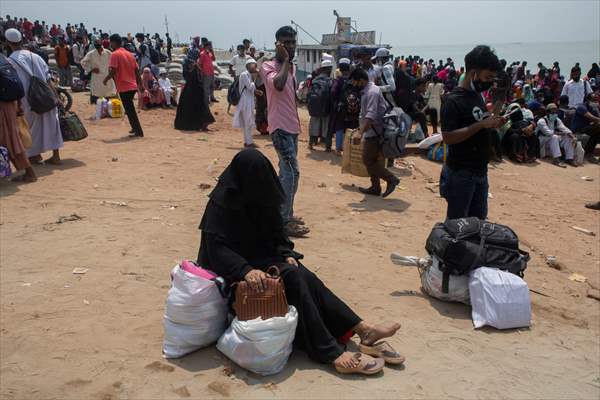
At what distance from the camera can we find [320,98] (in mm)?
9172

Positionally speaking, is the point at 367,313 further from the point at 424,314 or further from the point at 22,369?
the point at 22,369

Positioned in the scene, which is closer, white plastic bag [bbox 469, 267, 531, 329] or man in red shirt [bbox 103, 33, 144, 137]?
white plastic bag [bbox 469, 267, 531, 329]

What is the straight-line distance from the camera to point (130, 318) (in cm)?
346

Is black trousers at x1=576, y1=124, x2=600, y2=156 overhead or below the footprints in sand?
overhead

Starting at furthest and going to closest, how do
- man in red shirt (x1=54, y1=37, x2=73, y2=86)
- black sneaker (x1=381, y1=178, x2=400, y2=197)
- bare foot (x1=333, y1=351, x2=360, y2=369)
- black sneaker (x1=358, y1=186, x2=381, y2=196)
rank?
man in red shirt (x1=54, y1=37, x2=73, y2=86) → black sneaker (x1=358, y1=186, x2=381, y2=196) → black sneaker (x1=381, y1=178, x2=400, y2=197) → bare foot (x1=333, y1=351, x2=360, y2=369)

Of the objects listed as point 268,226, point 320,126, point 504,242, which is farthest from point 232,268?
point 320,126

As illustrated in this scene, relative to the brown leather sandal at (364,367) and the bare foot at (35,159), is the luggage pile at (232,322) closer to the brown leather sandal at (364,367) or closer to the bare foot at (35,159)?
the brown leather sandal at (364,367)

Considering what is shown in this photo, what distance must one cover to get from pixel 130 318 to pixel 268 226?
1.20m

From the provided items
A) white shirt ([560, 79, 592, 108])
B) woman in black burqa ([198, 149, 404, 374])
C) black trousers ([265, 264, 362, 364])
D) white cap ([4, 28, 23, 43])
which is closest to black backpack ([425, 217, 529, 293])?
woman in black burqa ([198, 149, 404, 374])

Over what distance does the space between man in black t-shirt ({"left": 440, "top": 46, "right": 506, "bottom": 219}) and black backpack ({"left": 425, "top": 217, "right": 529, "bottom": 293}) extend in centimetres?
25

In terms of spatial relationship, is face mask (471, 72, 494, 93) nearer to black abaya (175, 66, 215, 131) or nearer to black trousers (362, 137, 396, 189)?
black trousers (362, 137, 396, 189)

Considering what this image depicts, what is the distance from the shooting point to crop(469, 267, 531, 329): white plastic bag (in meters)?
3.62

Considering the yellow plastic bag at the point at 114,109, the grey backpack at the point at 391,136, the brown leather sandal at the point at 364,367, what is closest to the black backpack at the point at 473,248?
the brown leather sandal at the point at 364,367

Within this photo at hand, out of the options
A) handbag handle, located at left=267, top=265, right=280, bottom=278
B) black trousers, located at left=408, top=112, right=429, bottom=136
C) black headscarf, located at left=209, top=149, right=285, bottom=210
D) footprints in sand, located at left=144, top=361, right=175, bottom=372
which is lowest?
footprints in sand, located at left=144, top=361, right=175, bottom=372
